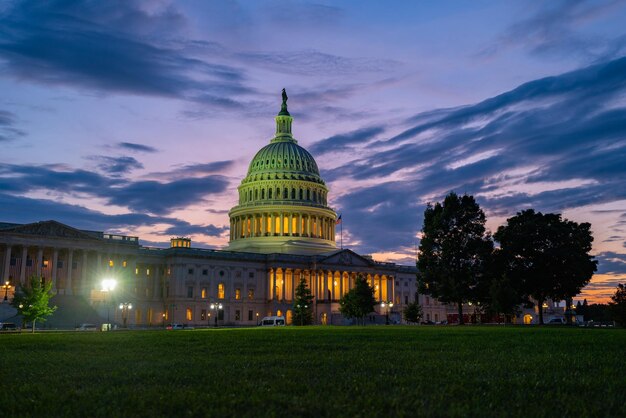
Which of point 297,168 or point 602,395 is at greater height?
point 297,168

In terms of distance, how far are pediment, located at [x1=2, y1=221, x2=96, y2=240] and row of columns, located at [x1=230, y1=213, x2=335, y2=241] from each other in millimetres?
55071

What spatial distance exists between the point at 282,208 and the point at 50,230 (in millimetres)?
64642

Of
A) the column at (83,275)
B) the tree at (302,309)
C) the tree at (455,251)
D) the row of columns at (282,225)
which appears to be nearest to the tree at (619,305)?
the tree at (455,251)

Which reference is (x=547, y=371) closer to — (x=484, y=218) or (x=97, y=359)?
(x=97, y=359)

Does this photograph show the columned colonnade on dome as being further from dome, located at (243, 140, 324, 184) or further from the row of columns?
dome, located at (243, 140, 324, 184)

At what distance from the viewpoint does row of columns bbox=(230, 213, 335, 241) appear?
166 m

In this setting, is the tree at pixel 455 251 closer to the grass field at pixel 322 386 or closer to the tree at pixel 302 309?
the tree at pixel 302 309

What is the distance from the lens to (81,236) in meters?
119

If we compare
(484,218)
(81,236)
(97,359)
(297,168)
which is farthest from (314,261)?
(97,359)

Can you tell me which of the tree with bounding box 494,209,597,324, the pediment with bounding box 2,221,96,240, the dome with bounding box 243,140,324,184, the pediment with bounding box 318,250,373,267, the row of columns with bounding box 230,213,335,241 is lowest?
the tree with bounding box 494,209,597,324

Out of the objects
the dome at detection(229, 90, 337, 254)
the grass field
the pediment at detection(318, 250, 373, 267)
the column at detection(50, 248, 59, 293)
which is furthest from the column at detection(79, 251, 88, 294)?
the grass field

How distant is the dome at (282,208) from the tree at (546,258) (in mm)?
76649

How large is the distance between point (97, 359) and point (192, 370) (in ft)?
19.2

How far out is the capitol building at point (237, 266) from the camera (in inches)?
4477
